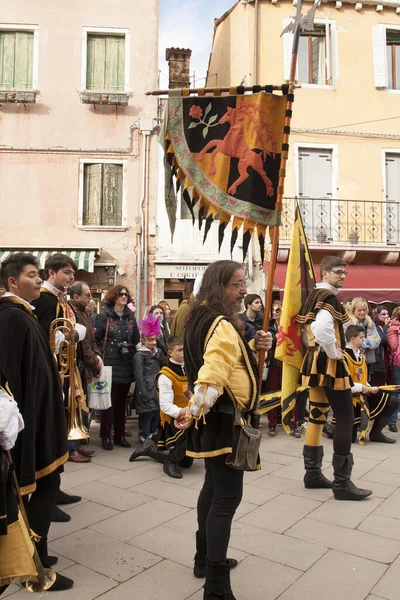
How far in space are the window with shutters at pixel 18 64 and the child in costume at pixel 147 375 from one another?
11.8 meters

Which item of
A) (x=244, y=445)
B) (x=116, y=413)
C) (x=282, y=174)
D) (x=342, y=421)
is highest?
(x=282, y=174)

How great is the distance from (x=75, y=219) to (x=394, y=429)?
35.9ft

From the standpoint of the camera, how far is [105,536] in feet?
12.2

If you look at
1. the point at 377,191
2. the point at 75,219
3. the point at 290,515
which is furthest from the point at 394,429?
the point at 75,219

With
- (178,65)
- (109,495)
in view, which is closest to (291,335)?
(109,495)

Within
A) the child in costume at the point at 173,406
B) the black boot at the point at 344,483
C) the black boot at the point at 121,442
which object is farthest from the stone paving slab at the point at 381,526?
the black boot at the point at 121,442

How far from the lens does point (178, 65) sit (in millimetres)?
17609

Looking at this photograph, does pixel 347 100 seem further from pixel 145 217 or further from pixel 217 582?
pixel 217 582

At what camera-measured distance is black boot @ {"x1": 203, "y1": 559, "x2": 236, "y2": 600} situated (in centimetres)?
271

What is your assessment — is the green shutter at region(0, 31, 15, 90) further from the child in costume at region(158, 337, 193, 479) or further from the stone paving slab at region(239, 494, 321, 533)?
the stone paving slab at region(239, 494, 321, 533)

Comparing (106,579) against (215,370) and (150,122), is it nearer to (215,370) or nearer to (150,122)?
(215,370)

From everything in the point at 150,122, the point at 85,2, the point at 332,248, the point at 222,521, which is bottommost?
the point at 222,521

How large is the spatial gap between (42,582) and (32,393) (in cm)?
94

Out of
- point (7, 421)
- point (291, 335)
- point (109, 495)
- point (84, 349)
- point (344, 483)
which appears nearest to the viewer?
point (7, 421)
